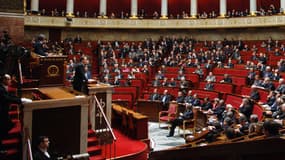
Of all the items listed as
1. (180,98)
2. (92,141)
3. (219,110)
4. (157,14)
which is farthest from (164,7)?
(92,141)

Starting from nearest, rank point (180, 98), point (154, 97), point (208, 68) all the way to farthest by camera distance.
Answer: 1. point (180, 98)
2. point (154, 97)
3. point (208, 68)

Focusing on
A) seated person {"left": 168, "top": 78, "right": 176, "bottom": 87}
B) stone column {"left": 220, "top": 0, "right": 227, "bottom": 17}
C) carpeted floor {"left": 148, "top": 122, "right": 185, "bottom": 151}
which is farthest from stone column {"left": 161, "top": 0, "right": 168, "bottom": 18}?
carpeted floor {"left": 148, "top": 122, "right": 185, "bottom": 151}

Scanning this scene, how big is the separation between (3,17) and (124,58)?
816 cm

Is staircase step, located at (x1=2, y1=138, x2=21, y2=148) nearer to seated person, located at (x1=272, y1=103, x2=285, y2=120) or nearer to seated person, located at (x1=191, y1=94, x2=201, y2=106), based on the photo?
seated person, located at (x1=272, y1=103, x2=285, y2=120)

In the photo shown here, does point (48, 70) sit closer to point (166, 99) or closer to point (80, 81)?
point (80, 81)

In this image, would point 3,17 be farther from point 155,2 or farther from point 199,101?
point 155,2

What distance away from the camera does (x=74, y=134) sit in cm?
563

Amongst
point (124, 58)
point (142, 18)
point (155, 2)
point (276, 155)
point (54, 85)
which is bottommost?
point (276, 155)

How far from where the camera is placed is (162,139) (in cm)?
930

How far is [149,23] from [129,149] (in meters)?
15.2

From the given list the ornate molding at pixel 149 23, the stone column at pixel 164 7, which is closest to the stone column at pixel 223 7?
the ornate molding at pixel 149 23

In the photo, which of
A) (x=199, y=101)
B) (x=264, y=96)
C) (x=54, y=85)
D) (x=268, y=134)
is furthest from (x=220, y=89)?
(x=268, y=134)

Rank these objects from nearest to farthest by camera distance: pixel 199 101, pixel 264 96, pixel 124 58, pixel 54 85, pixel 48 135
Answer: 1. pixel 48 135
2. pixel 54 85
3. pixel 264 96
4. pixel 199 101
5. pixel 124 58

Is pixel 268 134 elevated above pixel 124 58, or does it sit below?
below
